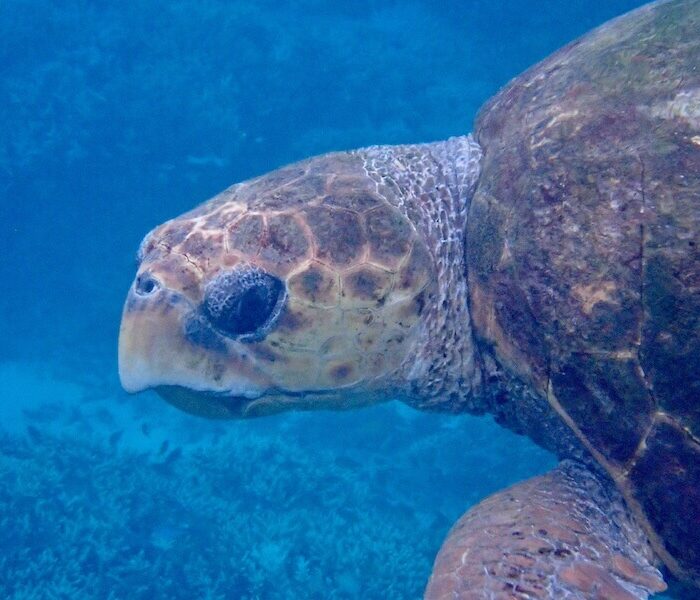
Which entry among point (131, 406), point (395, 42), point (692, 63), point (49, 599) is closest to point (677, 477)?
point (692, 63)

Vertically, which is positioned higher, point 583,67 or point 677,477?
point 583,67

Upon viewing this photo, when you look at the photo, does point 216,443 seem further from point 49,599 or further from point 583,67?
point 583,67

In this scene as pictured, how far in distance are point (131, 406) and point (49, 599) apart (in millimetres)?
6943

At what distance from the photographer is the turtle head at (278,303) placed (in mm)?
2822

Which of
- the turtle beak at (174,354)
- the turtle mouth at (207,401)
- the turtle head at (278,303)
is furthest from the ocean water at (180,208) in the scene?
the turtle beak at (174,354)

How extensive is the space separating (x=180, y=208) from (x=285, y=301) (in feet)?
48.9

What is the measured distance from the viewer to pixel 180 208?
55.1 feet

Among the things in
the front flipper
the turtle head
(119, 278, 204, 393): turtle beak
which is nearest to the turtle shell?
the front flipper

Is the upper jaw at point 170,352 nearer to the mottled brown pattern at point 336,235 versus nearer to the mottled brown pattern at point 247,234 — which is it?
the mottled brown pattern at point 247,234

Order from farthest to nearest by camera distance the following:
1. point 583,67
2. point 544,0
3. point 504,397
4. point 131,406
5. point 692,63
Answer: point 544,0, point 131,406, point 504,397, point 583,67, point 692,63

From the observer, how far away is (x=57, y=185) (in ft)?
59.6

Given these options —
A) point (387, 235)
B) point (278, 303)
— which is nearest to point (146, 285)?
point (278, 303)

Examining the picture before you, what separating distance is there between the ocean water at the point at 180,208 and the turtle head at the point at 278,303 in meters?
7.60

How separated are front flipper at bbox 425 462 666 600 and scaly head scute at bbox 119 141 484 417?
97 cm
